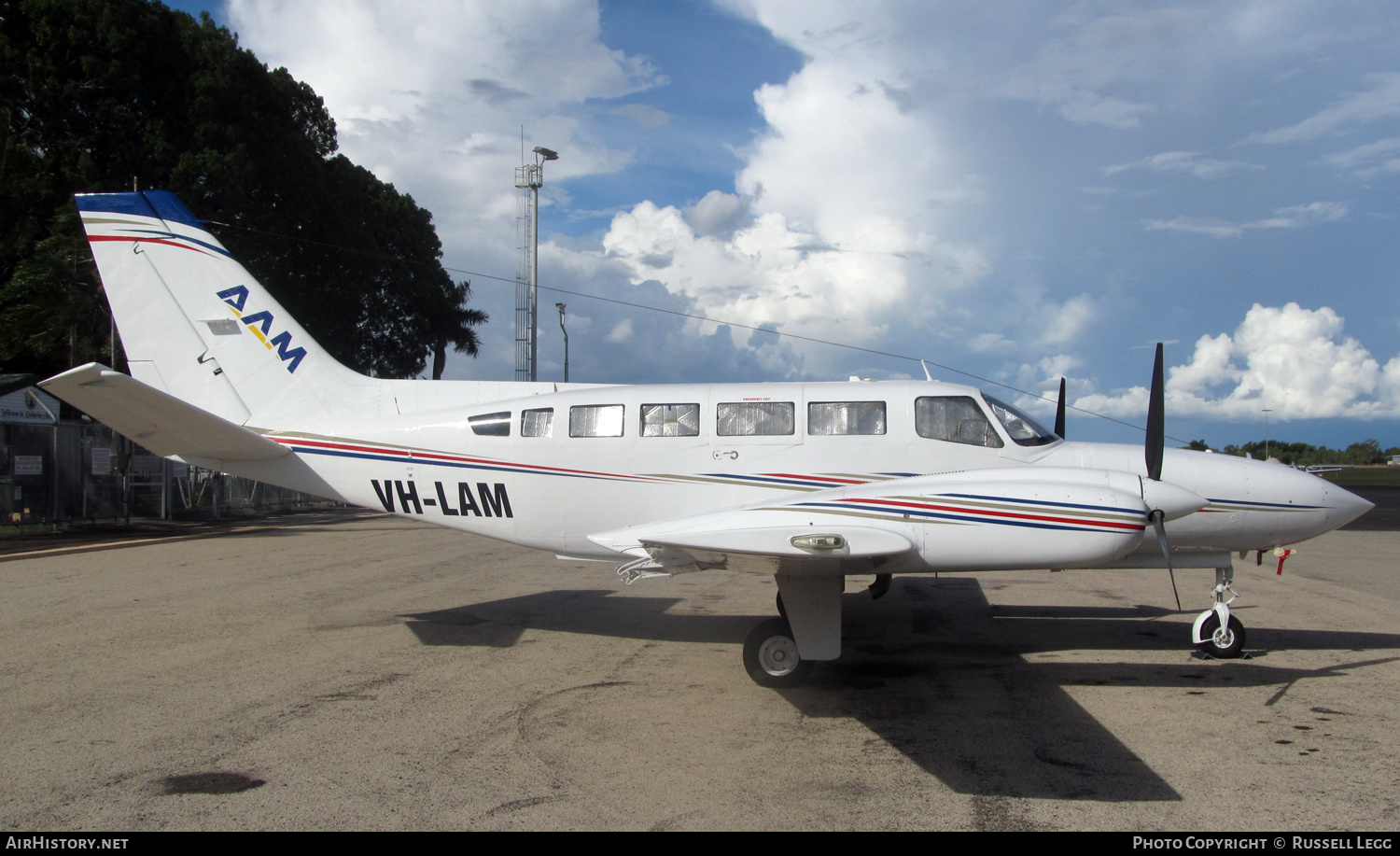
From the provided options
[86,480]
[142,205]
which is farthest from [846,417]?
[86,480]

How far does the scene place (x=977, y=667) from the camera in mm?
8242

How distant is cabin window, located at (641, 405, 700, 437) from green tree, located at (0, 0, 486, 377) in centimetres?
1928

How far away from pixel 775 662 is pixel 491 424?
4152 mm

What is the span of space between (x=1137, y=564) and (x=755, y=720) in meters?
4.32

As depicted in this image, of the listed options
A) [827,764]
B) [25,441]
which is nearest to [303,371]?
[827,764]

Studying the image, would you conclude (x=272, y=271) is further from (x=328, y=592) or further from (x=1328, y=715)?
(x=1328, y=715)

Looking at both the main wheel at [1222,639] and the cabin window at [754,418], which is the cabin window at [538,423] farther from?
the main wheel at [1222,639]

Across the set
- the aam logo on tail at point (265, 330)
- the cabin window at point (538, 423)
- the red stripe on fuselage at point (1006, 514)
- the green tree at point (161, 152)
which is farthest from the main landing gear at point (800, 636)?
the green tree at point (161, 152)

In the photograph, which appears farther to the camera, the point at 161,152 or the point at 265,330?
the point at 161,152

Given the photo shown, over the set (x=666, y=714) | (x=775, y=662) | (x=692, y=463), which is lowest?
(x=666, y=714)

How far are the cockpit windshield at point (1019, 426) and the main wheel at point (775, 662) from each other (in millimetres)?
3157

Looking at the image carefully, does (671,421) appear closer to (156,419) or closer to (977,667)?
(977,667)
